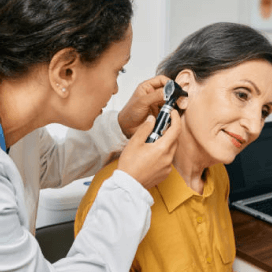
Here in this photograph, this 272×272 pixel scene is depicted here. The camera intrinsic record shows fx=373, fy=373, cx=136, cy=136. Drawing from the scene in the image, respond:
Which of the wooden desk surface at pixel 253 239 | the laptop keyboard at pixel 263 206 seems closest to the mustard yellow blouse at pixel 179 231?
the wooden desk surface at pixel 253 239

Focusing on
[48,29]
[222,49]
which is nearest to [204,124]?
[222,49]

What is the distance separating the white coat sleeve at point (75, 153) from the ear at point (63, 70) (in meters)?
0.47

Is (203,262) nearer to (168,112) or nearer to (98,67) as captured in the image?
(168,112)

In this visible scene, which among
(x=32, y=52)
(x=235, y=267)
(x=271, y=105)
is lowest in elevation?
(x=235, y=267)

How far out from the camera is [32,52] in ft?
2.26

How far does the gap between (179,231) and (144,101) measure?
37cm

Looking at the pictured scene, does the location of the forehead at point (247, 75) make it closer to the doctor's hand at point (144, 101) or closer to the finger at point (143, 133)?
the doctor's hand at point (144, 101)

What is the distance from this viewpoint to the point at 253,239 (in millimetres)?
1370

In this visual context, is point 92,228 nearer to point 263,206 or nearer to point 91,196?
point 91,196

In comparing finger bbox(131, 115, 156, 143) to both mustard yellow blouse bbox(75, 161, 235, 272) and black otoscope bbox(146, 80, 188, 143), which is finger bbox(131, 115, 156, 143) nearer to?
black otoscope bbox(146, 80, 188, 143)

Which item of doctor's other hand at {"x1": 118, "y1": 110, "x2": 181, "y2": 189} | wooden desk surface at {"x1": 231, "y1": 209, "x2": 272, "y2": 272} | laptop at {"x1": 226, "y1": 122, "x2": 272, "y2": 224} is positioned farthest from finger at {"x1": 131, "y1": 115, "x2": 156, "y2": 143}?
laptop at {"x1": 226, "y1": 122, "x2": 272, "y2": 224}

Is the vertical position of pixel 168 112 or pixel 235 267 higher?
pixel 168 112

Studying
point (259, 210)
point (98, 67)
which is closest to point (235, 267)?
point (259, 210)

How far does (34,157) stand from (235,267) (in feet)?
2.67
